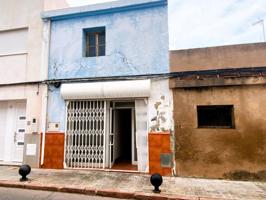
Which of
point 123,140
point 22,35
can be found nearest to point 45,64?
point 22,35

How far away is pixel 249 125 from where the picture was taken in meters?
6.22

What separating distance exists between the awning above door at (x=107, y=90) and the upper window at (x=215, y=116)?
1993mm

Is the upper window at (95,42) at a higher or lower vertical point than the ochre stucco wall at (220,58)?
higher

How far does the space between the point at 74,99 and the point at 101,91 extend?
1.17m

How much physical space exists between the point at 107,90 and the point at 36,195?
12.3 feet

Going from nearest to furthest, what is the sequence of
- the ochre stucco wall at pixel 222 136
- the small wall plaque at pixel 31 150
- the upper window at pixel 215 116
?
the ochre stucco wall at pixel 222 136 → the upper window at pixel 215 116 → the small wall plaque at pixel 31 150

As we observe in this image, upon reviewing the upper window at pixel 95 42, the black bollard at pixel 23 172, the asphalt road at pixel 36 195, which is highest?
the upper window at pixel 95 42

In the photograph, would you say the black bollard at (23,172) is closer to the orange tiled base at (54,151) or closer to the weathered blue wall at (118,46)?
the orange tiled base at (54,151)

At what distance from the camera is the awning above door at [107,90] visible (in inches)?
265

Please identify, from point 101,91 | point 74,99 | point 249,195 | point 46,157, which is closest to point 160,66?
point 101,91

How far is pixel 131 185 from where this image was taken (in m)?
5.51

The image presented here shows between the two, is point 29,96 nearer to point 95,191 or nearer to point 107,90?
point 107,90

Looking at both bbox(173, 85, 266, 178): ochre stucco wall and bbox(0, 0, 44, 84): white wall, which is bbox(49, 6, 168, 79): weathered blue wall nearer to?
bbox(0, 0, 44, 84): white wall

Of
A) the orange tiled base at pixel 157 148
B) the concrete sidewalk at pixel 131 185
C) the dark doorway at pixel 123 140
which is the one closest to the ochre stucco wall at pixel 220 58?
the orange tiled base at pixel 157 148
